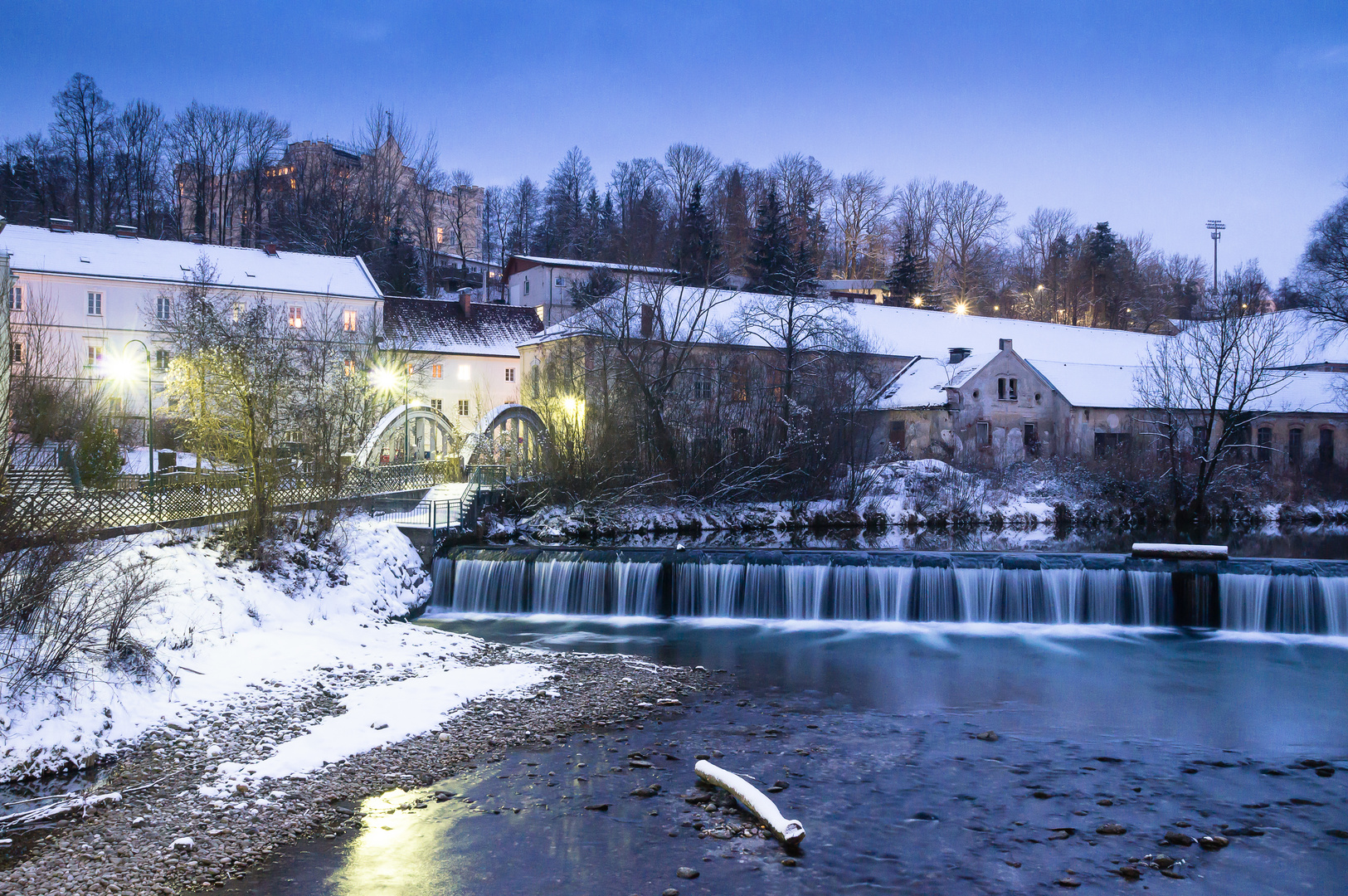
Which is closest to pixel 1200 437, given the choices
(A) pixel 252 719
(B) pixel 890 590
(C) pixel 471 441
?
(B) pixel 890 590

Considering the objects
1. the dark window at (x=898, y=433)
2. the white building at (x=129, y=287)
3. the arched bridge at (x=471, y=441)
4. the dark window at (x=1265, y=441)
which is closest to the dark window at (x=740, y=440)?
the arched bridge at (x=471, y=441)

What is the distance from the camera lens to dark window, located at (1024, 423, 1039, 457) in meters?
45.8

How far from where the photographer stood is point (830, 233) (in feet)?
266

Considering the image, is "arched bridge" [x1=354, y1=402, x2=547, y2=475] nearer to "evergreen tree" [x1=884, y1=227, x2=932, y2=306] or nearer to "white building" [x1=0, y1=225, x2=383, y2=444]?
"white building" [x1=0, y1=225, x2=383, y2=444]

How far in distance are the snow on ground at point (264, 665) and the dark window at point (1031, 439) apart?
3495cm

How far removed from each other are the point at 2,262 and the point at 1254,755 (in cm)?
2740

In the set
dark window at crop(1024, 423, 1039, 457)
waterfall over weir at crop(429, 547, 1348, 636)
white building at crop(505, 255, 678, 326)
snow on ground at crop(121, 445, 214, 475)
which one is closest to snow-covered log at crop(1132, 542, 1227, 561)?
waterfall over weir at crop(429, 547, 1348, 636)

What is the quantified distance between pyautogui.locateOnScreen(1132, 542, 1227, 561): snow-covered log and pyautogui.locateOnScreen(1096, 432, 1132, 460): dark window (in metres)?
19.9

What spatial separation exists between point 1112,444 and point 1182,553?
25.2 m

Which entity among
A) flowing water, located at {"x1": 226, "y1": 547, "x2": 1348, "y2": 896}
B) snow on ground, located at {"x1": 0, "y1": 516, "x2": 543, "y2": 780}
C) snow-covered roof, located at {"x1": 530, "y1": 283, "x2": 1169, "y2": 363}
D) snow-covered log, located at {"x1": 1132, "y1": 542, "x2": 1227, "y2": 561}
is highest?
snow-covered roof, located at {"x1": 530, "y1": 283, "x2": 1169, "y2": 363}

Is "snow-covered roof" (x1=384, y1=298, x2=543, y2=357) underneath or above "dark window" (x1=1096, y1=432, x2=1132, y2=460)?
above

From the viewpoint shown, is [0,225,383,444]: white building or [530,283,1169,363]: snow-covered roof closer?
[0,225,383,444]: white building

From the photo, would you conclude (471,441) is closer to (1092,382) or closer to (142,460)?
(142,460)

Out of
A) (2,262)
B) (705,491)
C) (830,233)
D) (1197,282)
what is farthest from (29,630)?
(1197,282)
